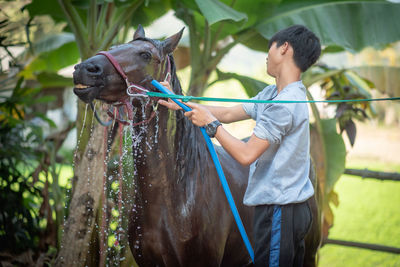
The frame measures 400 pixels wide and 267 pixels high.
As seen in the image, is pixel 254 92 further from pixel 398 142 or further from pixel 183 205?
pixel 398 142

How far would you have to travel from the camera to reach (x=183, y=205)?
2215mm

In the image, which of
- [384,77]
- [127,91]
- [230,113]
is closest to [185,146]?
[230,113]

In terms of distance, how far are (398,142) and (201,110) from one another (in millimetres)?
16090

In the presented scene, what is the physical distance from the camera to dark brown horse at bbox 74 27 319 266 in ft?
6.98

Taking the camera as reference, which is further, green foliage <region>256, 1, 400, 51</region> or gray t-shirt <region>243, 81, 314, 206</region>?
green foliage <region>256, 1, 400, 51</region>

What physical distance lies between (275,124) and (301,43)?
1.36 ft

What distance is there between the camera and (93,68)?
→ 1844mm

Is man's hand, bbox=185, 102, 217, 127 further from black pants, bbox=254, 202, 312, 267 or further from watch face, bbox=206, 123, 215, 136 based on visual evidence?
black pants, bbox=254, 202, 312, 267

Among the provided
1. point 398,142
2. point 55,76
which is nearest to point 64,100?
point 55,76

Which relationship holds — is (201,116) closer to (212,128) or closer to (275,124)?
(212,128)

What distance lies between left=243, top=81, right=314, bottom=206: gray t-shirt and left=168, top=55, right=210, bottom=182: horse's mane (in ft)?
1.42

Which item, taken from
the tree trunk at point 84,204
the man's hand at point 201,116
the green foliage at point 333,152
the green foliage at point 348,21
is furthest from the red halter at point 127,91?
the green foliage at point 333,152

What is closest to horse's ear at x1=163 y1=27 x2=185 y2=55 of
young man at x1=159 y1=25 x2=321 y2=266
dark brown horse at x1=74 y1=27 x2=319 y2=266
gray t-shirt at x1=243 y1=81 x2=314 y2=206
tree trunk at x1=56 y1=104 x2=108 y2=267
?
dark brown horse at x1=74 y1=27 x2=319 y2=266

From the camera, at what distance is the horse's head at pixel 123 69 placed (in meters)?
1.85
